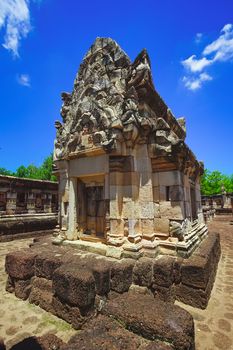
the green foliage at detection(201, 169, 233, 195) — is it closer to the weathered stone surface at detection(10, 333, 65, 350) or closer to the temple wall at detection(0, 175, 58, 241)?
the temple wall at detection(0, 175, 58, 241)

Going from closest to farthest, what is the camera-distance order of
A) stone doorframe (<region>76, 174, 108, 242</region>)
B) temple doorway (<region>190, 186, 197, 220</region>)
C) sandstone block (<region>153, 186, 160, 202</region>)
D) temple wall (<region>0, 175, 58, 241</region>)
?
sandstone block (<region>153, 186, 160, 202</region>), stone doorframe (<region>76, 174, 108, 242</region>), temple doorway (<region>190, 186, 197, 220</region>), temple wall (<region>0, 175, 58, 241</region>)

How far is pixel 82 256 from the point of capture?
383 centimetres

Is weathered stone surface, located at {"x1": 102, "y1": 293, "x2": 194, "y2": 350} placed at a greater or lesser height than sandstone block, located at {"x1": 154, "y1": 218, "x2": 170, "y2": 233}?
lesser

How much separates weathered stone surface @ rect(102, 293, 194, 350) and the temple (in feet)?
4.60

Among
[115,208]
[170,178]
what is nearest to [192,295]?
[115,208]

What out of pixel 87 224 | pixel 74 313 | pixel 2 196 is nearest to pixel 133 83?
pixel 87 224

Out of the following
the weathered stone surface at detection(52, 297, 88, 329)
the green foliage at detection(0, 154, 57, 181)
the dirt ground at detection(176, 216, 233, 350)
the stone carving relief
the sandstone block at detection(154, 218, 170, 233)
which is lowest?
the dirt ground at detection(176, 216, 233, 350)

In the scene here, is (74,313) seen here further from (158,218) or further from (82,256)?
(158,218)

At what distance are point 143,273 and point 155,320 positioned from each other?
140 centimetres

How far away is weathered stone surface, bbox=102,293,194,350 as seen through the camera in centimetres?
185

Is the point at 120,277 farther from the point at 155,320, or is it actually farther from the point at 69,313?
the point at 155,320

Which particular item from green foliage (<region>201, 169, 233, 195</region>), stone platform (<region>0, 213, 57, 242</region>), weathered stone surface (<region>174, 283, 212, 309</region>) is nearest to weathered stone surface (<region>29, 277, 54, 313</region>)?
weathered stone surface (<region>174, 283, 212, 309</region>)

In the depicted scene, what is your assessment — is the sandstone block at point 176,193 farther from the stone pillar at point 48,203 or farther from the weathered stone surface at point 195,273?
the stone pillar at point 48,203

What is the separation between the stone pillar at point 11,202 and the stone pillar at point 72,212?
18.4ft
